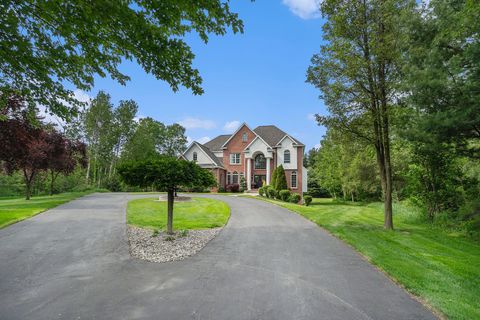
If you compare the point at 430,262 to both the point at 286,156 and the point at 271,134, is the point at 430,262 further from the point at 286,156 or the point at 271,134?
the point at 271,134

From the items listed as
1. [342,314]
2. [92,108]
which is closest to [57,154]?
[92,108]

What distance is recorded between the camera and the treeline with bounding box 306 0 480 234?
9.37 meters

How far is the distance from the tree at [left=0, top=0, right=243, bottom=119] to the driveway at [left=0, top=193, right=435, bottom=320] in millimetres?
3810

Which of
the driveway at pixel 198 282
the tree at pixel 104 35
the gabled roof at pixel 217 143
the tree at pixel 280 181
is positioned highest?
the gabled roof at pixel 217 143

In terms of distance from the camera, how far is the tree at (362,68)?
11.3 m

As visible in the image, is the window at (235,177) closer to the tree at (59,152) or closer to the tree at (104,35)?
the tree at (59,152)

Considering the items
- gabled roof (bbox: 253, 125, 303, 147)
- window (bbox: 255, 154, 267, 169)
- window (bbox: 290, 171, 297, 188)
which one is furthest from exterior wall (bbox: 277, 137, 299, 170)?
window (bbox: 255, 154, 267, 169)

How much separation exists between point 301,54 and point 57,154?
2056 centimetres

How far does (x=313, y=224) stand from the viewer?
12742 millimetres

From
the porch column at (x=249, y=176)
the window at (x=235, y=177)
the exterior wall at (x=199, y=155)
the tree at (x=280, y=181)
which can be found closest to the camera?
the tree at (x=280, y=181)

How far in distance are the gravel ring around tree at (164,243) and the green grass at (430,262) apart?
15.6ft

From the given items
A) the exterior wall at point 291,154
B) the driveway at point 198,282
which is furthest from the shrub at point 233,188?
the driveway at point 198,282

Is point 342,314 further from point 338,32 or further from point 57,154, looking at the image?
point 57,154

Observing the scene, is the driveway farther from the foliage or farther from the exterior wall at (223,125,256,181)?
the exterior wall at (223,125,256,181)
